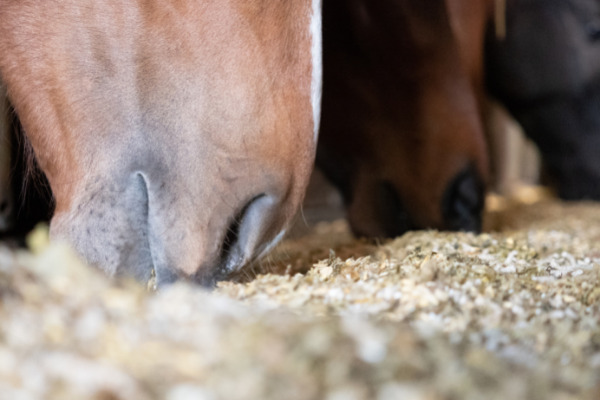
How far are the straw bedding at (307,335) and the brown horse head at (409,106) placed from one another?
22.2 inches

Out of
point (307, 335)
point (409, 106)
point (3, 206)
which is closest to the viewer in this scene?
point (307, 335)

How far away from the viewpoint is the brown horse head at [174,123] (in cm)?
50

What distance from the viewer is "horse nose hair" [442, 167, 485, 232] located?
1099 millimetres

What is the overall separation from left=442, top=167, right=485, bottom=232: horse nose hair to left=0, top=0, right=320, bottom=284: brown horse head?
62cm

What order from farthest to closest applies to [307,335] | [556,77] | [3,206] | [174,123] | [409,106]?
[556,77] → [409,106] → [3,206] → [174,123] → [307,335]

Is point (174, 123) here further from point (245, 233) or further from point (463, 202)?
point (463, 202)

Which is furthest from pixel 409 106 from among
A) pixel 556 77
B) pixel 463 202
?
pixel 556 77

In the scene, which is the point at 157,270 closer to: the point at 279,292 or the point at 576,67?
the point at 279,292

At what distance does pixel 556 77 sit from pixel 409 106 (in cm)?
64

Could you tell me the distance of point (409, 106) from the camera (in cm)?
111

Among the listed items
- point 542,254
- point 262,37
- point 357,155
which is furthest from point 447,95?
point 262,37

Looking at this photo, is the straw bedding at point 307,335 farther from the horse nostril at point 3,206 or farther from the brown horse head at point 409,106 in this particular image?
the brown horse head at point 409,106

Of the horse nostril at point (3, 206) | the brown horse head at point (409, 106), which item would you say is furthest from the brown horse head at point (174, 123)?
the brown horse head at point (409, 106)

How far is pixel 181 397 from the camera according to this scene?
0.91 feet
